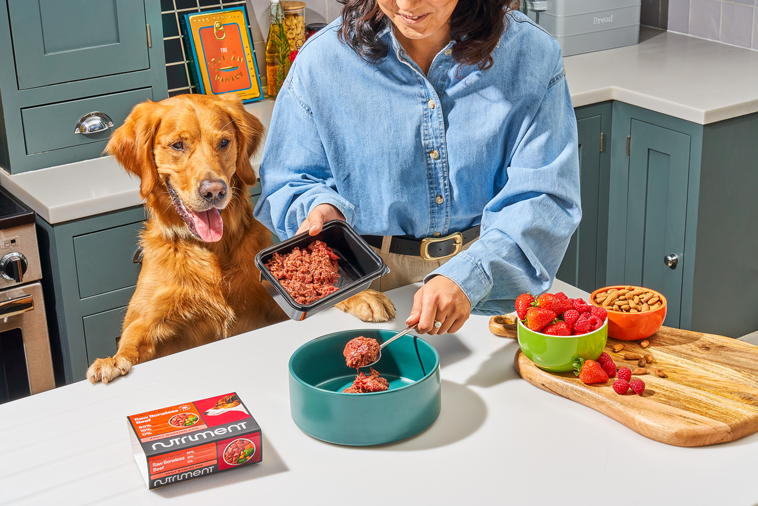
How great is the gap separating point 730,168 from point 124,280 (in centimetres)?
193

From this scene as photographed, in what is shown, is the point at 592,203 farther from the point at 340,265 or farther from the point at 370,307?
the point at 340,265

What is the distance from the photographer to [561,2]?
2.88m

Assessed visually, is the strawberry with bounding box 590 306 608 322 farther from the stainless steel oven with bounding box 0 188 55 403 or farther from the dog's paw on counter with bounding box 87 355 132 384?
the stainless steel oven with bounding box 0 188 55 403

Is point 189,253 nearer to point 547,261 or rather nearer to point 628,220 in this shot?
point 547,261

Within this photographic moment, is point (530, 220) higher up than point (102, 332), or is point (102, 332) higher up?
point (530, 220)

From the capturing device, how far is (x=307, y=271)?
1.18m

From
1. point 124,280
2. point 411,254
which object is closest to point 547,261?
point 411,254

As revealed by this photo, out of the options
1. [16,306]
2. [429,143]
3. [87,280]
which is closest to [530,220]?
[429,143]

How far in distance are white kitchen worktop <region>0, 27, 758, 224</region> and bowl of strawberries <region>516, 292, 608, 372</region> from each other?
1279mm

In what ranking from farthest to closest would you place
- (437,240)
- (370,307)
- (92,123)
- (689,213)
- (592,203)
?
(592,203)
(689,213)
(92,123)
(437,240)
(370,307)

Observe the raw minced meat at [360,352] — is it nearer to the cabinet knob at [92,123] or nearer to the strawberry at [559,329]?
the strawberry at [559,329]

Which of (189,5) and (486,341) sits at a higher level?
(189,5)

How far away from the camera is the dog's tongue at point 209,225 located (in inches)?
63.7

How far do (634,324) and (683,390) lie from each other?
16 cm
